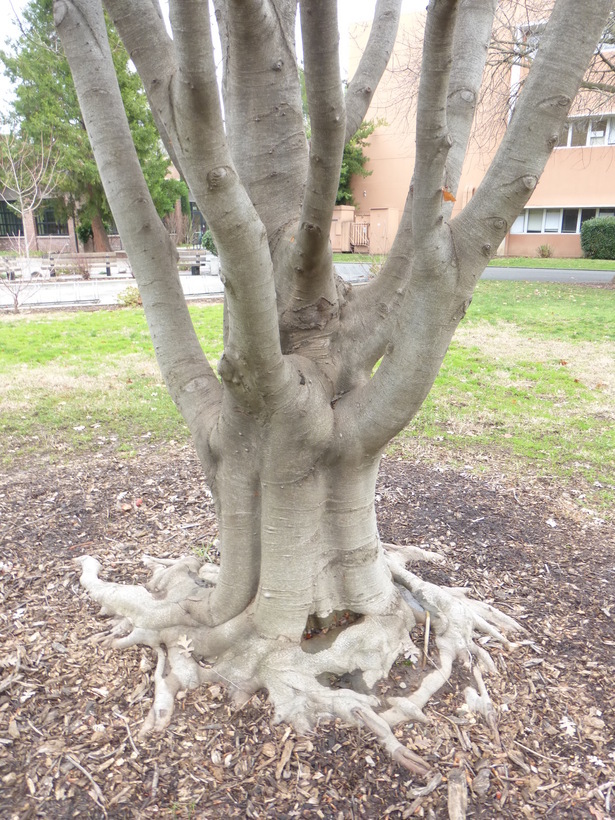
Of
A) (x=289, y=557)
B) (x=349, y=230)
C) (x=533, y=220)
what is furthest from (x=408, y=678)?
(x=533, y=220)

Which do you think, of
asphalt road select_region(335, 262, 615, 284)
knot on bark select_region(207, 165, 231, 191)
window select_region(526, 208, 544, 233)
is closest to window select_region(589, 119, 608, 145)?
window select_region(526, 208, 544, 233)

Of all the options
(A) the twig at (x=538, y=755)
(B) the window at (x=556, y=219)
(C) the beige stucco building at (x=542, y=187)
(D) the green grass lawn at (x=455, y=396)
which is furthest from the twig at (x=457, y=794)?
(B) the window at (x=556, y=219)

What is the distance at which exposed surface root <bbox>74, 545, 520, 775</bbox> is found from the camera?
7.99ft

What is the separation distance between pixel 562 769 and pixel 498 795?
0.96 feet

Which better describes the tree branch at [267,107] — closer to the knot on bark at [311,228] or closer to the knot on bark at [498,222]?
the knot on bark at [311,228]

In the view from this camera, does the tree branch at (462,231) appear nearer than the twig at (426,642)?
Yes

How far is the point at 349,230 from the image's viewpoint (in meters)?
30.0

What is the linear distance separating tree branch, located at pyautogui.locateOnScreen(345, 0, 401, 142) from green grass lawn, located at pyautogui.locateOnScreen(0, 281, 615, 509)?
3.01 metres

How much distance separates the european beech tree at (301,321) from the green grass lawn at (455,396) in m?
2.41

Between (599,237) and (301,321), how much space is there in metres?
28.3

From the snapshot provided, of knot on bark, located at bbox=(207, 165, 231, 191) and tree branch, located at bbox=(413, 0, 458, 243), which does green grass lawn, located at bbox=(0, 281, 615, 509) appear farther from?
knot on bark, located at bbox=(207, 165, 231, 191)

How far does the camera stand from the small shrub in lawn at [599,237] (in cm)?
2644

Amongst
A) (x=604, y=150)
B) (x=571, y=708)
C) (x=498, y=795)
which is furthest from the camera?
(x=604, y=150)

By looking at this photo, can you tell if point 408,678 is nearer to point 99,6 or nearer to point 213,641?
point 213,641
